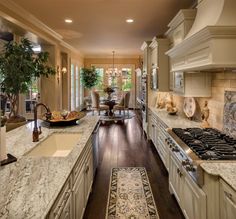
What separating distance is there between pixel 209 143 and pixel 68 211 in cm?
142

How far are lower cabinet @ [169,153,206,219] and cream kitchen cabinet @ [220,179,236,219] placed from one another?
6.7 inches

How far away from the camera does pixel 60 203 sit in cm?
144

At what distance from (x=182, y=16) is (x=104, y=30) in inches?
123

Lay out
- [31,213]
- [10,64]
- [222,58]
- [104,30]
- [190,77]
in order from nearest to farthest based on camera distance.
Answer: [31,213]
[222,58]
[190,77]
[10,64]
[104,30]

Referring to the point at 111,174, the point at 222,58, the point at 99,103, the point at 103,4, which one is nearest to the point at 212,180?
the point at 222,58

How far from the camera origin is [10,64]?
173 inches

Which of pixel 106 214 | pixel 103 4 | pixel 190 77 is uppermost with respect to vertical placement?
pixel 103 4

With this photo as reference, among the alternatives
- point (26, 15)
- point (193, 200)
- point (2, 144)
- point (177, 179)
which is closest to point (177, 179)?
point (177, 179)

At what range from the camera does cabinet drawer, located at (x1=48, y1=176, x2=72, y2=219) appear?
4.20 ft

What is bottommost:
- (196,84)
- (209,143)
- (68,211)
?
(68,211)

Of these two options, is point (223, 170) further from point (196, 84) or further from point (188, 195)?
point (196, 84)

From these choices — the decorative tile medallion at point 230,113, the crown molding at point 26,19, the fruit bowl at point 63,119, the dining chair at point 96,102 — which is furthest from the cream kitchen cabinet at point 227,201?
the dining chair at point 96,102

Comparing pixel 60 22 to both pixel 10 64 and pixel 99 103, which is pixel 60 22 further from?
pixel 99 103

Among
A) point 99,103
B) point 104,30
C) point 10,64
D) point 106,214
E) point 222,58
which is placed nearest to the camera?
point 222,58
